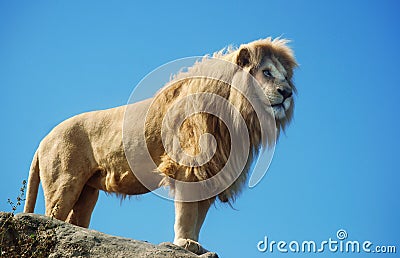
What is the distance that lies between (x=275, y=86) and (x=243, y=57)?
0.57m

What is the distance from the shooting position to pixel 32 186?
7879 millimetres

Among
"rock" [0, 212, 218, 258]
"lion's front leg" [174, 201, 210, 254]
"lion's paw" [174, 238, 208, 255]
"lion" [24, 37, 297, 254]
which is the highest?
"lion" [24, 37, 297, 254]

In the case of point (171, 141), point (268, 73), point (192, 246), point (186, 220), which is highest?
point (268, 73)

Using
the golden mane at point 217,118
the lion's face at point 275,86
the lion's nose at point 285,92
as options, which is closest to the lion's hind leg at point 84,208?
the golden mane at point 217,118

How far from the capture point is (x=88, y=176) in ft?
25.1

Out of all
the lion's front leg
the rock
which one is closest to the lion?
the lion's front leg

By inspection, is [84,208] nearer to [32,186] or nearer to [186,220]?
[32,186]

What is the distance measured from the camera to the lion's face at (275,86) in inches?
266

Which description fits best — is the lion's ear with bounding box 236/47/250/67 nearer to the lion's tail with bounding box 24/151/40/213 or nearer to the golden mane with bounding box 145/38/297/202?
the golden mane with bounding box 145/38/297/202

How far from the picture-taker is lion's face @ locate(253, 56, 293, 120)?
22.2 feet

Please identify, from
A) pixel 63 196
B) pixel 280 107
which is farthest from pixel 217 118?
pixel 63 196

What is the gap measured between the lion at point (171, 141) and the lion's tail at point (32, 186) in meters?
0.01

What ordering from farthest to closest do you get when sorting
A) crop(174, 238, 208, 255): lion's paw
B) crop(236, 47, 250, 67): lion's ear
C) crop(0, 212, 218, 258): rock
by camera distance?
1. crop(236, 47, 250, 67): lion's ear
2. crop(174, 238, 208, 255): lion's paw
3. crop(0, 212, 218, 258): rock

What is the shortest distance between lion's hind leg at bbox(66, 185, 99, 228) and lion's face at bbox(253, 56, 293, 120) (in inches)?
101
